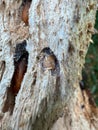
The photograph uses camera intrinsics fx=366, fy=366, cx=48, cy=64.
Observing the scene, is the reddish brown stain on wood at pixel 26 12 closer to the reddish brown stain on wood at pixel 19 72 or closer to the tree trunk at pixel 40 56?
the tree trunk at pixel 40 56

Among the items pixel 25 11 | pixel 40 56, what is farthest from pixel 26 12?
pixel 40 56

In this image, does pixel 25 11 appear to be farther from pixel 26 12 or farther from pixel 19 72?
pixel 19 72

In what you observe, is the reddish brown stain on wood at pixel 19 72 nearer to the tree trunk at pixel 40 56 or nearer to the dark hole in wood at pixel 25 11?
the tree trunk at pixel 40 56

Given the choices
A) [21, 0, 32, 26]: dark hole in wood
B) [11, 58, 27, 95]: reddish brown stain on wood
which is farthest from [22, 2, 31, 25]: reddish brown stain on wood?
[11, 58, 27, 95]: reddish brown stain on wood

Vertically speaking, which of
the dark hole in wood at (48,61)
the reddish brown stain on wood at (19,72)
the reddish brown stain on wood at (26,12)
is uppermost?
the reddish brown stain on wood at (26,12)

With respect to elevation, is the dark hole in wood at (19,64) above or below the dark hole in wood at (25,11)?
below

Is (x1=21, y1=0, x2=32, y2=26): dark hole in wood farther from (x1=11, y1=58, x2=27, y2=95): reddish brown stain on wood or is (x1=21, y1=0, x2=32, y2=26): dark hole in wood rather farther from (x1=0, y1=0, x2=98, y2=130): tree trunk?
(x1=11, y1=58, x2=27, y2=95): reddish brown stain on wood

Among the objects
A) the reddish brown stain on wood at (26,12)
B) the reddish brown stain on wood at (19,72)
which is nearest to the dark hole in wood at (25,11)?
the reddish brown stain on wood at (26,12)

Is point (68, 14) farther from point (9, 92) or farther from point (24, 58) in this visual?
point (9, 92)
